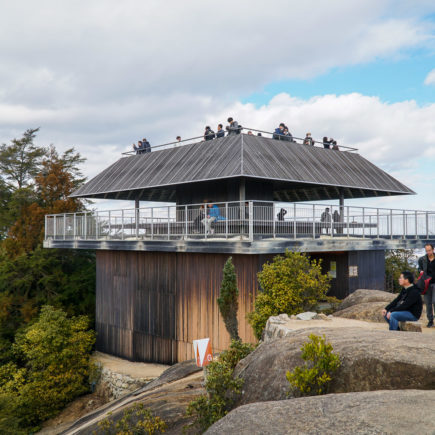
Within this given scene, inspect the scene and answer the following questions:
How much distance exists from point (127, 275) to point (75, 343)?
14.4 feet

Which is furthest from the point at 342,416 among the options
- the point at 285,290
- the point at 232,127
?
the point at 232,127

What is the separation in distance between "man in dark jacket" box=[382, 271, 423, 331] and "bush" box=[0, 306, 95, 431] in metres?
17.2

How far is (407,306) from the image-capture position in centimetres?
989

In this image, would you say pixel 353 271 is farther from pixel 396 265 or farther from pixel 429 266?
pixel 429 266

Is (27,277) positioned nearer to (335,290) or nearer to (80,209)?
(80,209)

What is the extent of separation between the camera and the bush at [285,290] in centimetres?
1591

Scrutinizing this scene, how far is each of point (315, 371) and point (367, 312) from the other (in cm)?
851

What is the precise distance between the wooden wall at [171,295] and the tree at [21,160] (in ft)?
53.8

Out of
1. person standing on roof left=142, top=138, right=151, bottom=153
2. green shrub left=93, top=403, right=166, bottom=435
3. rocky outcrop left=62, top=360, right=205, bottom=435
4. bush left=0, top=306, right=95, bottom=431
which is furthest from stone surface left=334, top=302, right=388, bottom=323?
person standing on roof left=142, top=138, right=151, bottom=153

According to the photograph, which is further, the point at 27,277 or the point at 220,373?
the point at 27,277

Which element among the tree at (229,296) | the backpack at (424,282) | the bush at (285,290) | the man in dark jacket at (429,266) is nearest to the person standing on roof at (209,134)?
the bush at (285,290)

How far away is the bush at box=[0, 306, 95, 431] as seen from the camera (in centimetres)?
2133

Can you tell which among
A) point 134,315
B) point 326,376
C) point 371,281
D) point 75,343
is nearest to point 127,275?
point 134,315

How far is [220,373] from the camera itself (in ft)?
30.0
